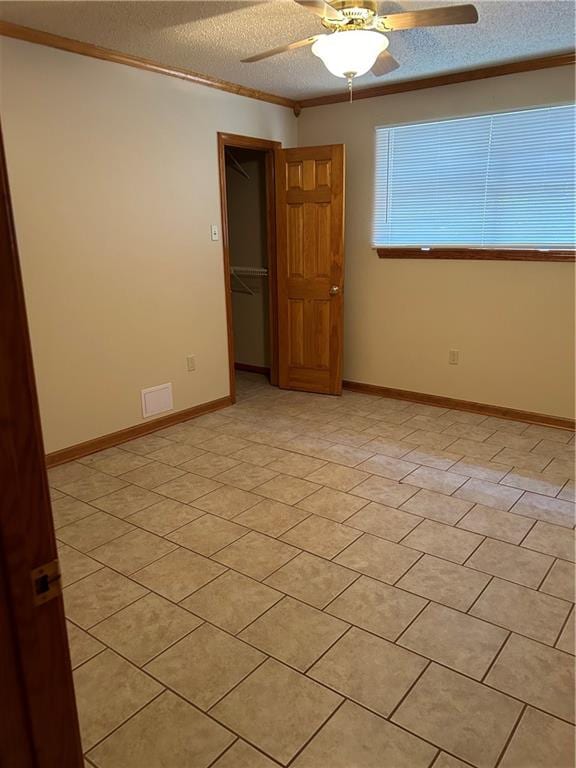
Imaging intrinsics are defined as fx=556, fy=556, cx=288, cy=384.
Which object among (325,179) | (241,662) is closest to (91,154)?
(325,179)

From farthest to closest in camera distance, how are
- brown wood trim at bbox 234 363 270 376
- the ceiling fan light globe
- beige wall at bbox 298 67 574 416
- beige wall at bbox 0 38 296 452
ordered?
brown wood trim at bbox 234 363 270 376
beige wall at bbox 298 67 574 416
beige wall at bbox 0 38 296 452
the ceiling fan light globe

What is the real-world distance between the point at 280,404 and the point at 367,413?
763 millimetres

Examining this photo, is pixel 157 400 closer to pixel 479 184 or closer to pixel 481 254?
pixel 481 254

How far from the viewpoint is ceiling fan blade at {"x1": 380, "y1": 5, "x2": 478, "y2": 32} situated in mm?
2244

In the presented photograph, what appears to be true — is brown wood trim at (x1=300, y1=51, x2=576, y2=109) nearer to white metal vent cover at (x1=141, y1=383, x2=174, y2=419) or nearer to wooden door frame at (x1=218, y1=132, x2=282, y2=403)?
wooden door frame at (x1=218, y1=132, x2=282, y2=403)

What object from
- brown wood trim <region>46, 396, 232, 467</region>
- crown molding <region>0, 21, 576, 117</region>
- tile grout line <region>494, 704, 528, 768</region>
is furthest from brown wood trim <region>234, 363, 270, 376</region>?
tile grout line <region>494, 704, 528, 768</region>

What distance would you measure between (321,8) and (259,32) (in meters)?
0.85

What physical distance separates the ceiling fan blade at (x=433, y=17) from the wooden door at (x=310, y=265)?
2054 mm

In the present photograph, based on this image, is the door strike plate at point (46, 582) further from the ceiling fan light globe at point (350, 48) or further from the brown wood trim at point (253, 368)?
the brown wood trim at point (253, 368)

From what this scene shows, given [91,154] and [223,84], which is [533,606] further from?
[223,84]

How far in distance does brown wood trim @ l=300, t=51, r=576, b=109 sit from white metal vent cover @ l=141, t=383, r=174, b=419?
2792mm

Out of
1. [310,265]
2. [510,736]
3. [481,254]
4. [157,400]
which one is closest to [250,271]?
[310,265]

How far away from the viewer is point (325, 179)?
15.1ft

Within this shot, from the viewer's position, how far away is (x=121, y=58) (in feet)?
11.4
